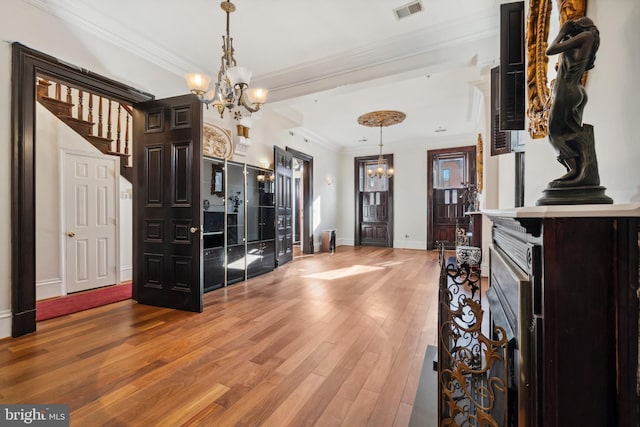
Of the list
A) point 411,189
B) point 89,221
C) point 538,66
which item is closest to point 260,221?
point 89,221

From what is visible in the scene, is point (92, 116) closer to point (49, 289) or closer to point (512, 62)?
point (49, 289)

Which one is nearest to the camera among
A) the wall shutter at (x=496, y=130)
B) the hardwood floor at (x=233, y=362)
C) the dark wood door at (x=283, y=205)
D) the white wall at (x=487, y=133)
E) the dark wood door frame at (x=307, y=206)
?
the white wall at (x=487, y=133)

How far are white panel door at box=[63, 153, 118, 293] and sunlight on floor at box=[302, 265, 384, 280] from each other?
3.30 m

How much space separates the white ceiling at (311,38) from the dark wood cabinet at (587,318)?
3191 millimetres

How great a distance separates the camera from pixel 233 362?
2.08 m

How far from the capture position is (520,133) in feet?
7.71

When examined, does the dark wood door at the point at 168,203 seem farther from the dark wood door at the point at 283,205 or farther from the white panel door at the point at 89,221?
the dark wood door at the point at 283,205

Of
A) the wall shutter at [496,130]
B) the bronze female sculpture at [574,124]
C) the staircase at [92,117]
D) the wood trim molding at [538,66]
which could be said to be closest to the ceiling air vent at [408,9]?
the wall shutter at [496,130]

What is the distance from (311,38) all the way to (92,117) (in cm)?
372

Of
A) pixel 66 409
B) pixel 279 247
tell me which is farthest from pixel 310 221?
pixel 66 409

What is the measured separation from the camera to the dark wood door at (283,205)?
18.8ft

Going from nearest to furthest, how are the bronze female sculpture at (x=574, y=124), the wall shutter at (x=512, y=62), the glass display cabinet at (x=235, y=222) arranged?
the bronze female sculpture at (x=574, y=124) < the wall shutter at (x=512, y=62) < the glass display cabinet at (x=235, y=222)

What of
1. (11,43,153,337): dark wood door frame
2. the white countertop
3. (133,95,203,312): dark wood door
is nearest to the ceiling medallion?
(133,95,203,312): dark wood door

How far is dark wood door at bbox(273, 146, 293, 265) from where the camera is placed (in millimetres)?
5742
